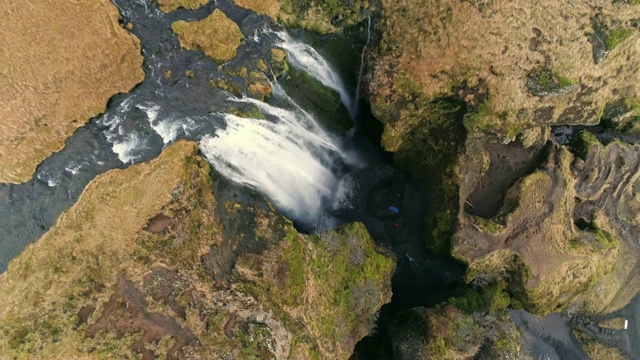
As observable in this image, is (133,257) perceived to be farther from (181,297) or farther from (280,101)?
(280,101)

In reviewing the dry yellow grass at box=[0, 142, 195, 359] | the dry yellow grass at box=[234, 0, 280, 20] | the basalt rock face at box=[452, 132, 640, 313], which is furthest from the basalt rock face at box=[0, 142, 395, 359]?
the basalt rock face at box=[452, 132, 640, 313]

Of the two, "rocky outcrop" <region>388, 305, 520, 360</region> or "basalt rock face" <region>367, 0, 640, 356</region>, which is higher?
"basalt rock face" <region>367, 0, 640, 356</region>

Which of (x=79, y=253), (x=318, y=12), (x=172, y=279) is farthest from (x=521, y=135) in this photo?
(x=79, y=253)

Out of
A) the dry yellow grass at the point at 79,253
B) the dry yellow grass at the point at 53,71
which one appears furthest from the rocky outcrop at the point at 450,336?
the dry yellow grass at the point at 53,71

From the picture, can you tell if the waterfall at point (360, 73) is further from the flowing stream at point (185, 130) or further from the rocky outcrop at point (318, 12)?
the rocky outcrop at point (318, 12)

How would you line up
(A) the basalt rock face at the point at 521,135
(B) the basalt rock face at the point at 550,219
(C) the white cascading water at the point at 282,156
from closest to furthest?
(A) the basalt rock face at the point at 521,135 → (C) the white cascading water at the point at 282,156 → (B) the basalt rock face at the point at 550,219

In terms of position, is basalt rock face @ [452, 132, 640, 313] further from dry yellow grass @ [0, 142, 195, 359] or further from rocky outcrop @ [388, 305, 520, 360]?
dry yellow grass @ [0, 142, 195, 359]
